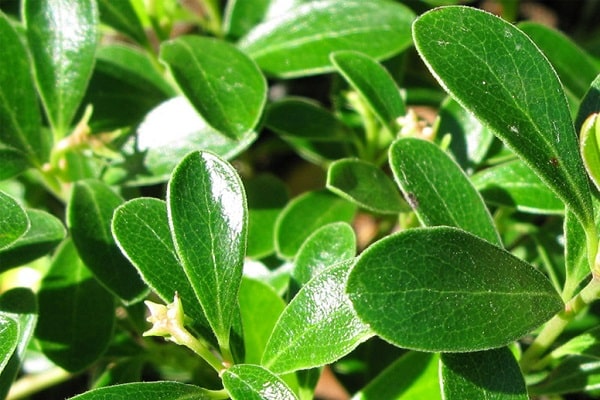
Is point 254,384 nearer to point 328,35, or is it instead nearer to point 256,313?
point 256,313

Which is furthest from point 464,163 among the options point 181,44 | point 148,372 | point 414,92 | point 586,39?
point 586,39

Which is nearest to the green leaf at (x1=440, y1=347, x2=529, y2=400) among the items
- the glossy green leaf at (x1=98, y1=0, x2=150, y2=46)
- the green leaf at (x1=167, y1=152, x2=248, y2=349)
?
the green leaf at (x1=167, y1=152, x2=248, y2=349)

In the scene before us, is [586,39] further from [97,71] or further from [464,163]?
[97,71]

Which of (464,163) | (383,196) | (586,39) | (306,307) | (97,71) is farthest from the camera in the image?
(586,39)

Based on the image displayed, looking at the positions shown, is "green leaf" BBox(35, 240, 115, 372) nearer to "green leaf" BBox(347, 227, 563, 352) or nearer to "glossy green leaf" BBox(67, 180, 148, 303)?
"glossy green leaf" BBox(67, 180, 148, 303)

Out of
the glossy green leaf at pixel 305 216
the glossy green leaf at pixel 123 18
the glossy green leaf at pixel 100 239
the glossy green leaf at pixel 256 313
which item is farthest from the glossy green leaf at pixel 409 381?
the glossy green leaf at pixel 123 18

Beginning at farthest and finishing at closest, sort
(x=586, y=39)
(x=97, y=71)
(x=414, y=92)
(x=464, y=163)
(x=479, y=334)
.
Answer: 1. (x=586, y=39)
2. (x=414, y=92)
3. (x=97, y=71)
4. (x=464, y=163)
5. (x=479, y=334)

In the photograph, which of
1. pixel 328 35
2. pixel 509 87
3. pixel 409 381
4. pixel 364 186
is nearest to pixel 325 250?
pixel 364 186
